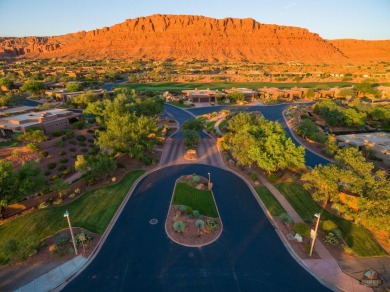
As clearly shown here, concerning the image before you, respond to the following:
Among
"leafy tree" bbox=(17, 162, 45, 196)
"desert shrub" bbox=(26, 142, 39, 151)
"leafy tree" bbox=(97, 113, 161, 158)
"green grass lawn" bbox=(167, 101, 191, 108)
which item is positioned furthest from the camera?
"green grass lawn" bbox=(167, 101, 191, 108)

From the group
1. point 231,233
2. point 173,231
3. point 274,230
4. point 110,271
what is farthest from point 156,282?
point 274,230

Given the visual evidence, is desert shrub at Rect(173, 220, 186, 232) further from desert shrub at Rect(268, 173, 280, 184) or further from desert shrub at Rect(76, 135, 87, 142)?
desert shrub at Rect(76, 135, 87, 142)

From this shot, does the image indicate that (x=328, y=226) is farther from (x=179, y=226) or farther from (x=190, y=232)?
(x=179, y=226)

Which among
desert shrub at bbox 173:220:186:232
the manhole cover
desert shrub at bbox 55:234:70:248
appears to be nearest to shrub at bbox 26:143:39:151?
desert shrub at bbox 55:234:70:248

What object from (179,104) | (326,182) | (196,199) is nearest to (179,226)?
(196,199)

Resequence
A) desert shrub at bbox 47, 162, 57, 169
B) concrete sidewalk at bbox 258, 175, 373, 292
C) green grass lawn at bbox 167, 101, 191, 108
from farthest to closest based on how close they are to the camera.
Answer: green grass lawn at bbox 167, 101, 191, 108, desert shrub at bbox 47, 162, 57, 169, concrete sidewalk at bbox 258, 175, 373, 292

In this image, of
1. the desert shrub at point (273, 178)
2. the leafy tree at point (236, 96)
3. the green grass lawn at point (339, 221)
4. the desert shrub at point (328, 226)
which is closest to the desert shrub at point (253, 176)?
the desert shrub at point (273, 178)

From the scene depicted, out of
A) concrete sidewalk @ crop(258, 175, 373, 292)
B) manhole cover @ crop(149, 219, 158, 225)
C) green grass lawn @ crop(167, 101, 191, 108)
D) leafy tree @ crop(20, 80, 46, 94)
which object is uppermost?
leafy tree @ crop(20, 80, 46, 94)
